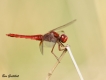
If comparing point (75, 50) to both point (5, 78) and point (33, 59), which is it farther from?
point (5, 78)

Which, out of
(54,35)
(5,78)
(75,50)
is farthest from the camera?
(75,50)

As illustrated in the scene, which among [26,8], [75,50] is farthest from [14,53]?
[75,50]

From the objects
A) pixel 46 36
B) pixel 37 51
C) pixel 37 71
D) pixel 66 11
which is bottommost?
pixel 37 71

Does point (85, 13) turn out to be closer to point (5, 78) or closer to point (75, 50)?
point (75, 50)

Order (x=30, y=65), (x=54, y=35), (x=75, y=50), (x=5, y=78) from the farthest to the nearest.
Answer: (x=75, y=50) < (x=30, y=65) < (x=5, y=78) < (x=54, y=35)

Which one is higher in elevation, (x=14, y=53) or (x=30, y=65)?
(x=14, y=53)

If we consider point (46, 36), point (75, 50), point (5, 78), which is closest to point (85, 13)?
point (75, 50)

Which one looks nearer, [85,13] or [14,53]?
[14,53]
